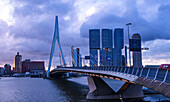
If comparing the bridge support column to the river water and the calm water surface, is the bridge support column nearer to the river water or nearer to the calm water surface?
the river water

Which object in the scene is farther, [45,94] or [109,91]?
[45,94]

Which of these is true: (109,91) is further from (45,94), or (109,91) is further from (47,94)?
(45,94)

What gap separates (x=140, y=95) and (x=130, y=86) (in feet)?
10.1

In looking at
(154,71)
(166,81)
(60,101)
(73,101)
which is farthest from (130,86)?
(166,81)

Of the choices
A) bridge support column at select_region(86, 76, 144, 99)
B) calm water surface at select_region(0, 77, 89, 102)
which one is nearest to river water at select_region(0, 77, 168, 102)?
calm water surface at select_region(0, 77, 89, 102)

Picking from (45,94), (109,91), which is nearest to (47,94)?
(45,94)

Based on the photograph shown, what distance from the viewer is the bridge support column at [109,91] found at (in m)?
38.5

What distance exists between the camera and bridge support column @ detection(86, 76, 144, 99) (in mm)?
Result: 38500

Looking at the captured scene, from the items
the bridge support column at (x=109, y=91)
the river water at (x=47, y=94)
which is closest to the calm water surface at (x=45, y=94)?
the river water at (x=47, y=94)

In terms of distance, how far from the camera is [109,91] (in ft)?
133

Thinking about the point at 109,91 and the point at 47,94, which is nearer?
the point at 109,91

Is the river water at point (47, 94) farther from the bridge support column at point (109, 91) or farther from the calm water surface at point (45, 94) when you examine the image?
the bridge support column at point (109, 91)

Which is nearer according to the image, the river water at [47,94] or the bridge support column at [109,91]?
the bridge support column at [109,91]

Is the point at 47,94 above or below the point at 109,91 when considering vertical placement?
below
